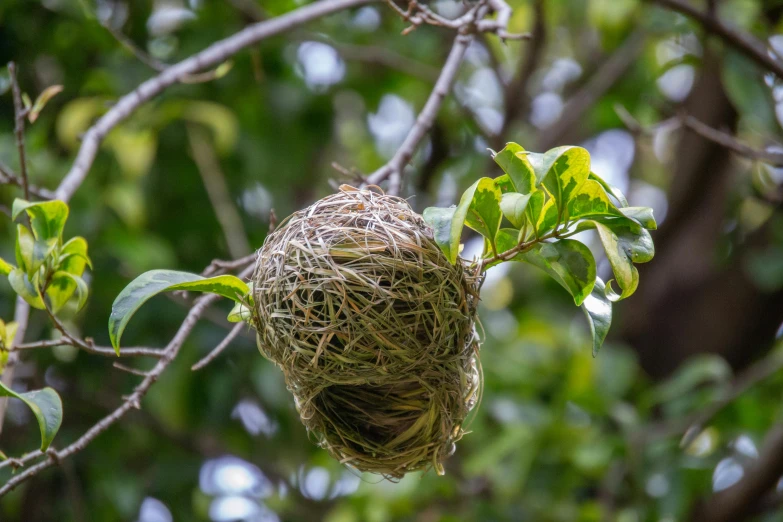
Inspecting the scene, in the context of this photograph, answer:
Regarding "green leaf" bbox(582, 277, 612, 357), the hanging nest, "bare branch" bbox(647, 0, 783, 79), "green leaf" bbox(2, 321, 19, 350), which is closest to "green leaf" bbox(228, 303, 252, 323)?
the hanging nest

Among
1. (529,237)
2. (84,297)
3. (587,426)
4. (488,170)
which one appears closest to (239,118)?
(488,170)

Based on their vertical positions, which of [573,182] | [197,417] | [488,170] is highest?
[573,182]

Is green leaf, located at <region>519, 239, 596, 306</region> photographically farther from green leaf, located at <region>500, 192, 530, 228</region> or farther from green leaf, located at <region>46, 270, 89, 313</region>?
green leaf, located at <region>46, 270, 89, 313</region>

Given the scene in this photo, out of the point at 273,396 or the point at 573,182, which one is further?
the point at 273,396

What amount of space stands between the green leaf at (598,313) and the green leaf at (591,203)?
10 cm

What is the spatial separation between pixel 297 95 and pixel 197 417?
128 centimetres

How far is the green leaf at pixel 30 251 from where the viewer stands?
1.26m

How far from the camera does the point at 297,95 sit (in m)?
3.12

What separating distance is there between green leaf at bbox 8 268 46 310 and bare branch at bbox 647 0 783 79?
1733 mm

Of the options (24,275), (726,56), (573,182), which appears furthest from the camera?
(726,56)

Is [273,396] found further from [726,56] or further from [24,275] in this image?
[726,56]

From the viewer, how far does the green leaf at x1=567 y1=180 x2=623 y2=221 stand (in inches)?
39.2

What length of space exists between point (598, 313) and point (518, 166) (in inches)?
8.5

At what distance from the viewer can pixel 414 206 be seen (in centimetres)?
333
